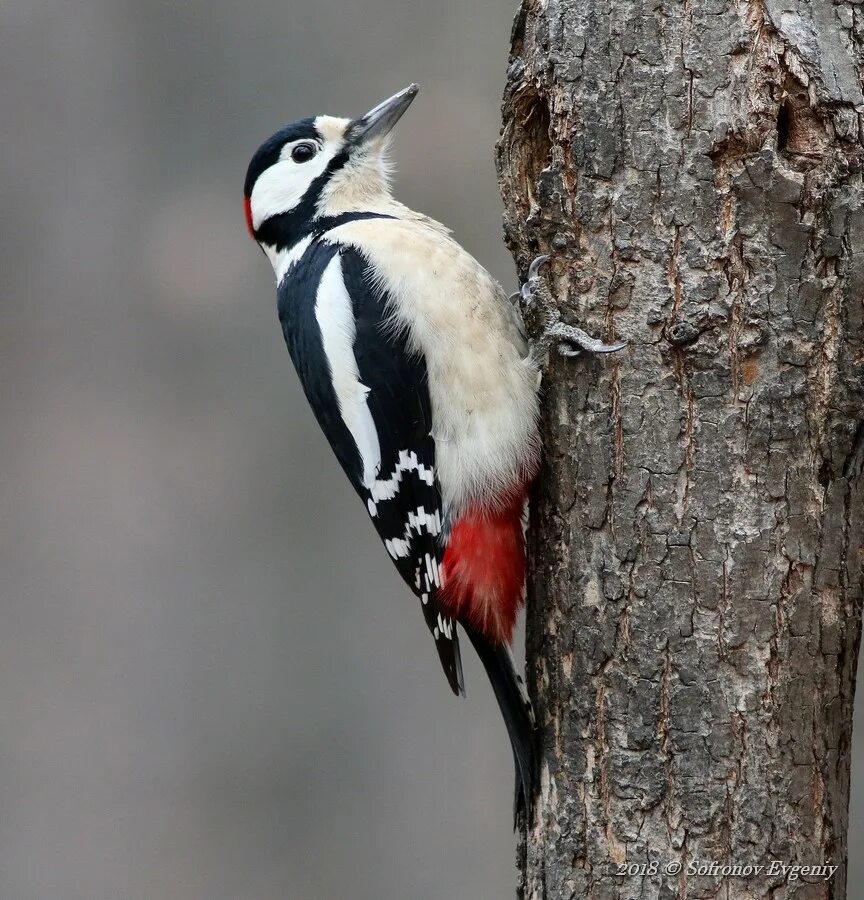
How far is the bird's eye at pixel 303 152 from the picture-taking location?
105 inches

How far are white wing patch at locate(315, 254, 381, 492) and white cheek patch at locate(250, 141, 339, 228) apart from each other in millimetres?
343

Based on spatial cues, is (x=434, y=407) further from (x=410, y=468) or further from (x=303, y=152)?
(x=303, y=152)

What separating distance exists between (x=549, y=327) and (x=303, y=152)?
933 mm

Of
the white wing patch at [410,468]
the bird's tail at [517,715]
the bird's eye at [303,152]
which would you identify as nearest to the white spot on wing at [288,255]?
the bird's eye at [303,152]

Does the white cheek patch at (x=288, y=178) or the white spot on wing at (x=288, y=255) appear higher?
the white cheek patch at (x=288, y=178)

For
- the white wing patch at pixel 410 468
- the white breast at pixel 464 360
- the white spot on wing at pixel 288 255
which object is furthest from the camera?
the white spot on wing at pixel 288 255

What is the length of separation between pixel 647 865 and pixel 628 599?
1.47 ft

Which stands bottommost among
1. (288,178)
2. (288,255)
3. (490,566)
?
(490,566)

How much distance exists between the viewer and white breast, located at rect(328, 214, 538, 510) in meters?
2.21

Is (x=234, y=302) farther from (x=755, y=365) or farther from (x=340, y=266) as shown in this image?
(x=755, y=365)

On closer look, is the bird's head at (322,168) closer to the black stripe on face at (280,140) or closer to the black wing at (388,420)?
the black stripe on face at (280,140)

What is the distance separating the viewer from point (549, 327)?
6.79ft

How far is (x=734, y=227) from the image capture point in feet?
6.13

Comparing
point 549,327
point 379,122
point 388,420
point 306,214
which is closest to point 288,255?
point 306,214
